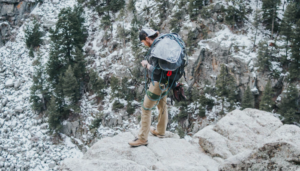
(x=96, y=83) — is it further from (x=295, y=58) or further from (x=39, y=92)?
(x=295, y=58)

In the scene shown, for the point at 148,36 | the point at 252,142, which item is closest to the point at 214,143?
the point at 252,142

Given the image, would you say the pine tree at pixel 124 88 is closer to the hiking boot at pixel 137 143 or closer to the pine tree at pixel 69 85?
the pine tree at pixel 69 85

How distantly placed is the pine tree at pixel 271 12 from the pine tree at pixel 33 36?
93.9 ft

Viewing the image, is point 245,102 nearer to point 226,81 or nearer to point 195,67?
point 226,81

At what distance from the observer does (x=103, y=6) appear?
30.4m

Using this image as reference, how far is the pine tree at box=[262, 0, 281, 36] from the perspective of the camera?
889 inches

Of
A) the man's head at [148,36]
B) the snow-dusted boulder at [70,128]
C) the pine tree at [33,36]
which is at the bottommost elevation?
the snow-dusted boulder at [70,128]

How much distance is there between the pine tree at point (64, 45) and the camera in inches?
942

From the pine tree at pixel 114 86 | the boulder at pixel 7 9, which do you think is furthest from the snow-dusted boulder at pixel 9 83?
the boulder at pixel 7 9

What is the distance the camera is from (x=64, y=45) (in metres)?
25.2

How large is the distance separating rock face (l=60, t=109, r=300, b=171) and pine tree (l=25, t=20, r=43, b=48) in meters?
28.2

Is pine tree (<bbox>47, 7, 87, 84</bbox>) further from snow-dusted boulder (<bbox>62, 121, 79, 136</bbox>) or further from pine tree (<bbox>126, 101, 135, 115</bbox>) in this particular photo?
pine tree (<bbox>126, 101, 135, 115</bbox>)

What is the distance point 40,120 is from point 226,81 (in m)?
19.8

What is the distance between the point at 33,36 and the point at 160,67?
96.7ft
